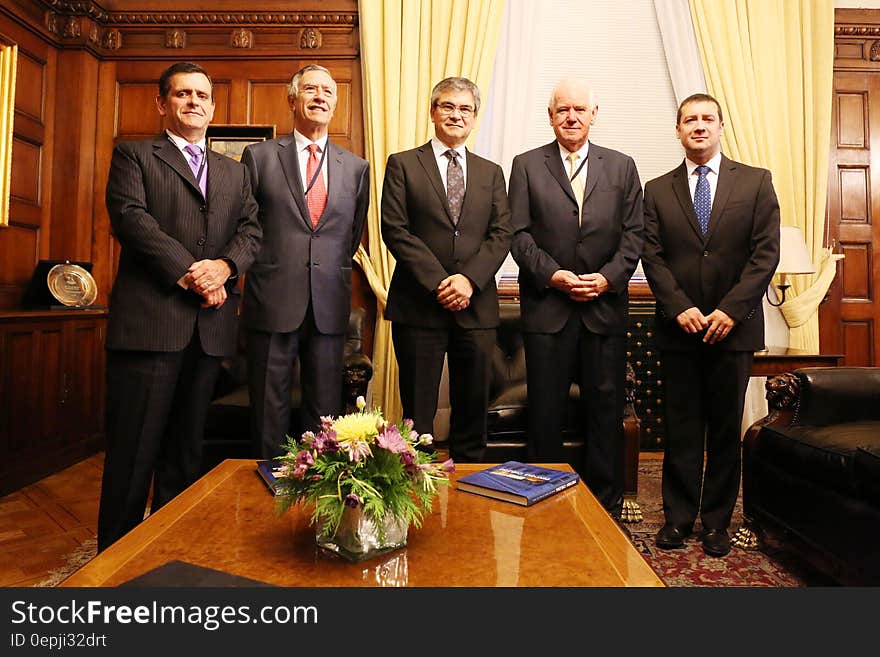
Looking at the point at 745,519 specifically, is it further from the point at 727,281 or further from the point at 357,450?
the point at 357,450

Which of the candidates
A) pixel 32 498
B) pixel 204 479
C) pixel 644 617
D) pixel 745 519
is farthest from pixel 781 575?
pixel 32 498

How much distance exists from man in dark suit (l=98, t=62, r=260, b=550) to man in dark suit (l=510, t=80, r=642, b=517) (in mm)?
1042

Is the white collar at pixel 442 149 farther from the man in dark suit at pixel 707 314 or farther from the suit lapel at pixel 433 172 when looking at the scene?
the man in dark suit at pixel 707 314

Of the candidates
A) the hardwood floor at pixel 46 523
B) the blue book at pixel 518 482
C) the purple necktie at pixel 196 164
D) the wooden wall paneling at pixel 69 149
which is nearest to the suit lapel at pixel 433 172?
the purple necktie at pixel 196 164

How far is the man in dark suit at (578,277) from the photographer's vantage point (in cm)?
244

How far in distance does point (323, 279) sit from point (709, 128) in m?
1.51

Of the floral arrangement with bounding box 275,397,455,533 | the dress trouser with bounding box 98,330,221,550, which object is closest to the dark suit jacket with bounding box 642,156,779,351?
the floral arrangement with bounding box 275,397,455,533

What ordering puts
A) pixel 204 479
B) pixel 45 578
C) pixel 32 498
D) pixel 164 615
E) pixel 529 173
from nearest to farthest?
pixel 164 615 → pixel 204 479 → pixel 45 578 → pixel 529 173 → pixel 32 498

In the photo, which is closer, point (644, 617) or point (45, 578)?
point (644, 617)

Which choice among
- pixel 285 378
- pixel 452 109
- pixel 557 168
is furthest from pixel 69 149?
pixel 557 168

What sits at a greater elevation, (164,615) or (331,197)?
(331,197)

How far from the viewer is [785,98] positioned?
4078 millimetres

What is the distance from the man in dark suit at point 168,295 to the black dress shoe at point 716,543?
5.85 feet

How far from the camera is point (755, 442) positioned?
2459 mm
